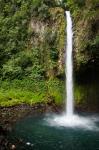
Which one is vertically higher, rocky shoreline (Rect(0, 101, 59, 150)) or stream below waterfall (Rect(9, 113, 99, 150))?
rocky shoreline (Rect(0, 101, 59, 150))

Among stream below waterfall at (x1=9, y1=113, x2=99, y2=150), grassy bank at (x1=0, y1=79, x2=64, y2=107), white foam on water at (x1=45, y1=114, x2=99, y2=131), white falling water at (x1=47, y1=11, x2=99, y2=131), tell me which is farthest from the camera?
grassy bank at (x1=0, y1=79, x2=64, y2=107)

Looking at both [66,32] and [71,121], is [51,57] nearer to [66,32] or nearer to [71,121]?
[66,32]

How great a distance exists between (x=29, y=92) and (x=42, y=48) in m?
4.00

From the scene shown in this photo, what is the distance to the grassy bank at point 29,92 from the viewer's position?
30953 millimetres

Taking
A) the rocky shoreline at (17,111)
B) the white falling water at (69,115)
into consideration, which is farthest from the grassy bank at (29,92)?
the white falling water at (69,115)

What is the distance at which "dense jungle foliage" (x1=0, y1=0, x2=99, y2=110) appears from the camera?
100 ft

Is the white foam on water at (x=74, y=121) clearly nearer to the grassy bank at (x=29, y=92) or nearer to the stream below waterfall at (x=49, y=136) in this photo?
the stream below waterfall at (x=49, y=136)

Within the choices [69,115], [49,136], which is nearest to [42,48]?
[69,115]

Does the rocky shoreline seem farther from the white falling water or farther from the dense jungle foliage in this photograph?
the white falling water

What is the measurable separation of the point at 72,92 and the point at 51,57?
3.37m

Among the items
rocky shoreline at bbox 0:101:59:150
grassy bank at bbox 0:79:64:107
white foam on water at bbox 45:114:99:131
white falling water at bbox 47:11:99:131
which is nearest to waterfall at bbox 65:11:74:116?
white falling water at bbox 47:11:99:131

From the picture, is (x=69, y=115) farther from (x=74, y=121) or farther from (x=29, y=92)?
(x=29, y=92)

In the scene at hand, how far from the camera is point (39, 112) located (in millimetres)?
29703

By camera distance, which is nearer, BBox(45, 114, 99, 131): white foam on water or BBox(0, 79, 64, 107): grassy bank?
BBox(45, 114, 99, 131): white foam on water
